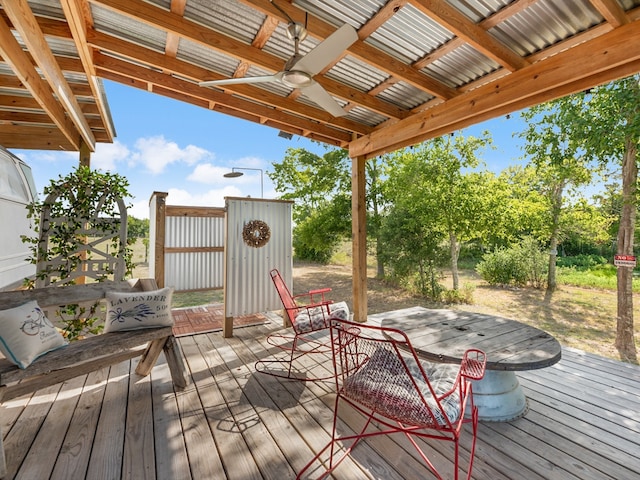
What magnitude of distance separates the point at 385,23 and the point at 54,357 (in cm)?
335

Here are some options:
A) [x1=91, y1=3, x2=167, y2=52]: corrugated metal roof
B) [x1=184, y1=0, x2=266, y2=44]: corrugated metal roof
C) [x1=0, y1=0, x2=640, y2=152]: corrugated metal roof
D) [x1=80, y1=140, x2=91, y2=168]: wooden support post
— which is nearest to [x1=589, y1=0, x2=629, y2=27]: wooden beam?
[x1=0, y1=0, x2=640, y2=152]: corrugated metal roof

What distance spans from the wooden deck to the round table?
139mm

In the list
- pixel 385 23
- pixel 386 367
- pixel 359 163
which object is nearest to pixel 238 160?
pixel 359 163

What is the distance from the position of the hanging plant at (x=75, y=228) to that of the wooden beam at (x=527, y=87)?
3.54 metres

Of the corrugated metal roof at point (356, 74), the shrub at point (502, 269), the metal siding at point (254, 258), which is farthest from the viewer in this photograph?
the shrub at point (502, 269)

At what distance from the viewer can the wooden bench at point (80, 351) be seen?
1.81 metres

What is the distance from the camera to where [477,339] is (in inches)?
84.0

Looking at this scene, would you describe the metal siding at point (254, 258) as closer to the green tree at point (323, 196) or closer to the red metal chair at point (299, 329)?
the red metal chair at point (299, 329)

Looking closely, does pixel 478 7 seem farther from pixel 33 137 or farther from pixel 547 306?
pixel 33 137

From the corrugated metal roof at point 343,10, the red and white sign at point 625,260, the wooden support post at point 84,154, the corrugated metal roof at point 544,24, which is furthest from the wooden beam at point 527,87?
the wooden support post at point 84,154

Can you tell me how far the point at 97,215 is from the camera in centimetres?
342

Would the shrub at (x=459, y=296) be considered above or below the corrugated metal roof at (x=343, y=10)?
below

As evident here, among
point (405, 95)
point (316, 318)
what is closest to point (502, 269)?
point (405, 95)

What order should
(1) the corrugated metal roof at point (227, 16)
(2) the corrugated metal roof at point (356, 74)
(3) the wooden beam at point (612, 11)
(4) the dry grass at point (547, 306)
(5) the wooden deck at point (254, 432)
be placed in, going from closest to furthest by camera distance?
(5) the wooden deck at point (254, 432) → (3) the wooden beam at point (612, 11) → (1) the corrugated metal roof at point (227, 16) → (2) the corrugated metal roof at point (356, 74) → (4) the dry grass at point (547, 306)
